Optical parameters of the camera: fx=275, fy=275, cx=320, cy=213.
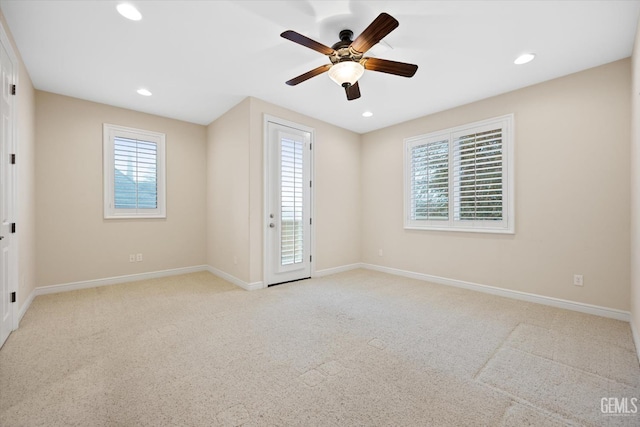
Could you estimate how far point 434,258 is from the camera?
4508mm

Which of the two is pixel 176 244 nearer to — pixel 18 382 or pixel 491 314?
pixel 18 382

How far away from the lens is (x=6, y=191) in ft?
8.13

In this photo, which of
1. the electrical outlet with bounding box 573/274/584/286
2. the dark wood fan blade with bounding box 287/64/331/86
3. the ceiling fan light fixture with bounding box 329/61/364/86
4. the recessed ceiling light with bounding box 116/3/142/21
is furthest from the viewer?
the electrical outlet with bounding box 573/274/584/286

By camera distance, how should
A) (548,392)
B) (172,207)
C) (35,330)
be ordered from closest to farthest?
1. (548,392)
2. (35,330)
3. (172,207)

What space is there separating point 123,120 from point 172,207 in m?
1.56

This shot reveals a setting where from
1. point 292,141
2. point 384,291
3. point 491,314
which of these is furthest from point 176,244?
point 491,314

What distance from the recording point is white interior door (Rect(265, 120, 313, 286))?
4230 mm

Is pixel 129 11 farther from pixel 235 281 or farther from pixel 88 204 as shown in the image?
pixel 235 281

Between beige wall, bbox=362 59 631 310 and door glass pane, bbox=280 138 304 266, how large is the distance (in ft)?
7.77

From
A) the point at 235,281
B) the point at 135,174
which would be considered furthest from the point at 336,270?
the point at 135,174

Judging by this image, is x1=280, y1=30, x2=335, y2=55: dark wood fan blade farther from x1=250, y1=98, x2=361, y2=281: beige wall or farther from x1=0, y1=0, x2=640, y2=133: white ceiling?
x1=250, y1=98, x2=361, y2=281: beige wall

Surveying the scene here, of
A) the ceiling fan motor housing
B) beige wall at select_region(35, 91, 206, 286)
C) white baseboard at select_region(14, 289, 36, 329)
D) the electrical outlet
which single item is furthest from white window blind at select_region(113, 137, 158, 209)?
the electrical outlet

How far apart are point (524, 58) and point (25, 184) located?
5.74m

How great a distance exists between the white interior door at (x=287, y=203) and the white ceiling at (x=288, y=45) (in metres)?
0.70
